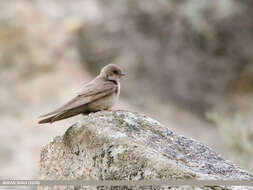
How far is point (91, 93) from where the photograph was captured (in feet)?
18.8

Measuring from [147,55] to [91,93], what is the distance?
11092 millimetres

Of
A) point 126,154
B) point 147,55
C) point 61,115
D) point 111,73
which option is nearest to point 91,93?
point 61,115

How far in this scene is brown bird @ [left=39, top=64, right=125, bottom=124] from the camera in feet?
17.1

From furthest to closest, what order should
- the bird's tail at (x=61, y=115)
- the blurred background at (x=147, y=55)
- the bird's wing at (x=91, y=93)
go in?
the blurred background at (x=147, y=55), the bird's wing at (x=91, y=93), the bird's tail at (x=61, y=115)

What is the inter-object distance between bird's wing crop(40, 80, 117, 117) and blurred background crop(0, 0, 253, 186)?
886cm

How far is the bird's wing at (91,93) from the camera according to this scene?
536cm

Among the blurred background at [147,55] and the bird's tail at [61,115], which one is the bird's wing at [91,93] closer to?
the bird's tail at [61,115]

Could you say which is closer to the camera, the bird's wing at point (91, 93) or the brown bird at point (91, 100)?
the brown bird at point (91, 100)

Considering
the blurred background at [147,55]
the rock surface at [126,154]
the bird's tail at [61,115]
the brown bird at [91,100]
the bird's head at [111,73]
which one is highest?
the blurred background at [147,55]

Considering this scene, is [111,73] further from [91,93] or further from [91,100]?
[91,100]

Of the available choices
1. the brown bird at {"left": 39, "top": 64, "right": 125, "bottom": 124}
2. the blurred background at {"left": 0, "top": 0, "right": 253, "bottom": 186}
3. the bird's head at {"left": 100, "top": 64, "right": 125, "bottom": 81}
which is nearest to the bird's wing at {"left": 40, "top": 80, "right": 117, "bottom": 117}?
the brown bird at {"left": 39, "top": 64, "right": 125, "bottom": 124}

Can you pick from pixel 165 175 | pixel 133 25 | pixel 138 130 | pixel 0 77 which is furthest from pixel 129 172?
pixel 133 25

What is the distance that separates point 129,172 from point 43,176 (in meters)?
1.19

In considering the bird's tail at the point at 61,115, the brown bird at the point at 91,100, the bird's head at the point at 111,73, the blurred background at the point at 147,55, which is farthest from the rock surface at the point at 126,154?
the blurred background at the point at 147,55
